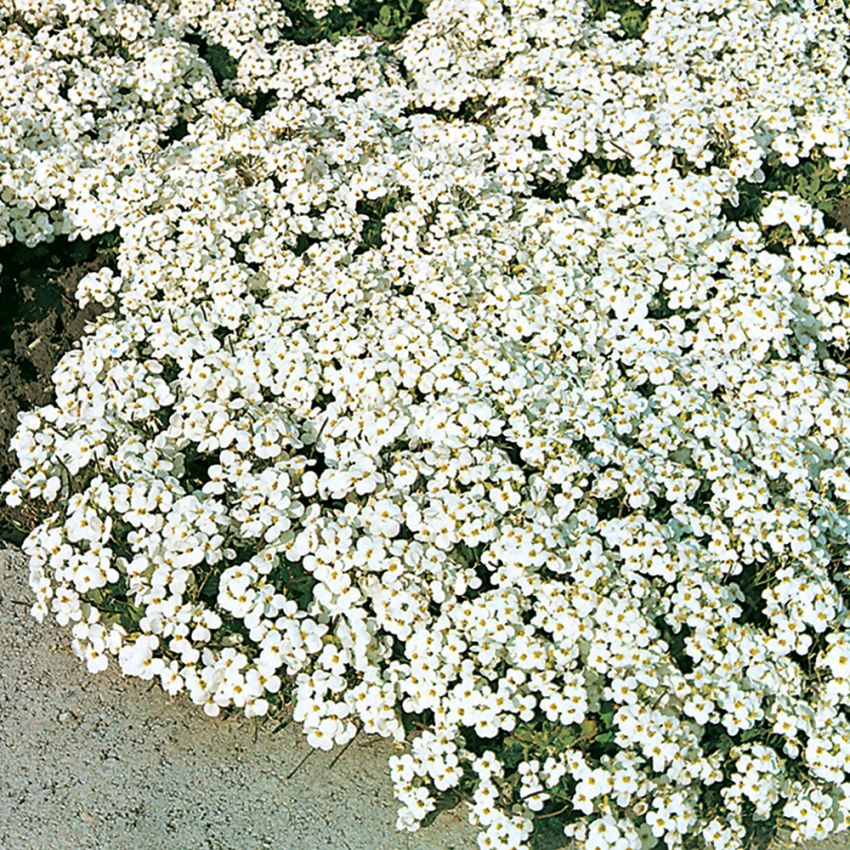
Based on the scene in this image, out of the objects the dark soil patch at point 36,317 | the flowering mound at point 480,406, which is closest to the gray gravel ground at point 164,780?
the flowering mound at point 480,406

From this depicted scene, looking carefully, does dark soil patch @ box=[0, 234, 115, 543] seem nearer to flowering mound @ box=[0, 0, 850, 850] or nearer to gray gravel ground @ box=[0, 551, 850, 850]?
flowering mound @ box=[0, 0, 850, 850]

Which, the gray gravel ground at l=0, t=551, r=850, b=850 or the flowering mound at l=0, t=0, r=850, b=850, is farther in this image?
the gray gravel ground at l=0, t=551, r=850, b=850

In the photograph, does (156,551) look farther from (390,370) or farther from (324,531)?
(390,370)

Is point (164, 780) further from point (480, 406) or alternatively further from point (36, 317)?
point (36, 317)

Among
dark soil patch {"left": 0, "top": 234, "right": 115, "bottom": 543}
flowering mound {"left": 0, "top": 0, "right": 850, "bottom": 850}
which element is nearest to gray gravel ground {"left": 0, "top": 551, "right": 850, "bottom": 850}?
flowering mound {"left": 0, "top": 0, "right": 850, "bottom": 850}

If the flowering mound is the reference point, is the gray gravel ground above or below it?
below

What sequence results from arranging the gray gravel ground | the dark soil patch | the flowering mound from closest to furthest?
the flowering mound
the gray gravel ground
the dark soil patch
